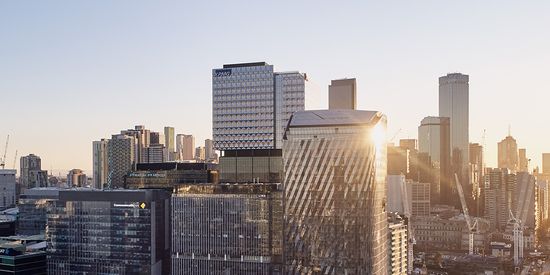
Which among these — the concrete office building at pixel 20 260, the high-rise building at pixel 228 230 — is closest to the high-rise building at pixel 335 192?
the high-rise building at pixel 228 230

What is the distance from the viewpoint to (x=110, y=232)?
618ft

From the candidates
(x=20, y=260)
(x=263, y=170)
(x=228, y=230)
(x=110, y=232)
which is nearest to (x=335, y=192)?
(x=228, y=230)

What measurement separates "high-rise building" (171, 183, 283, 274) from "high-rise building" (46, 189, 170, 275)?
13.6m

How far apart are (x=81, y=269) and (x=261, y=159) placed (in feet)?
219

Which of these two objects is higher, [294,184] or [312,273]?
[294,184]

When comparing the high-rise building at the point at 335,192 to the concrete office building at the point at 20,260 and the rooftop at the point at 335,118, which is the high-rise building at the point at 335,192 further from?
the concrete office building at the point at 20,260

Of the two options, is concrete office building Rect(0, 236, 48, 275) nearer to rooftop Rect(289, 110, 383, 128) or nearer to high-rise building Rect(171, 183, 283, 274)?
high-rise building Rect(171, 183, 283, 274)

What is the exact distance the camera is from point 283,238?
162 metres

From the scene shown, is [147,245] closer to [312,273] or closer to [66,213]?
[66,213]

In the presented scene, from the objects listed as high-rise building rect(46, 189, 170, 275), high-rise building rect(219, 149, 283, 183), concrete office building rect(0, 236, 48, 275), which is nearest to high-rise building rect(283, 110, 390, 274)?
high-rise building rect(219, 149, 283, 183)

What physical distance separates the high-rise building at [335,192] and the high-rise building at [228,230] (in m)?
8.98

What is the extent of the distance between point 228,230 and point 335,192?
35345 millimetres

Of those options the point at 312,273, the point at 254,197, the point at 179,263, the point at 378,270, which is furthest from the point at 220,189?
the point at 378,270

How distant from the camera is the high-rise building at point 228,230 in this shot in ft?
550
